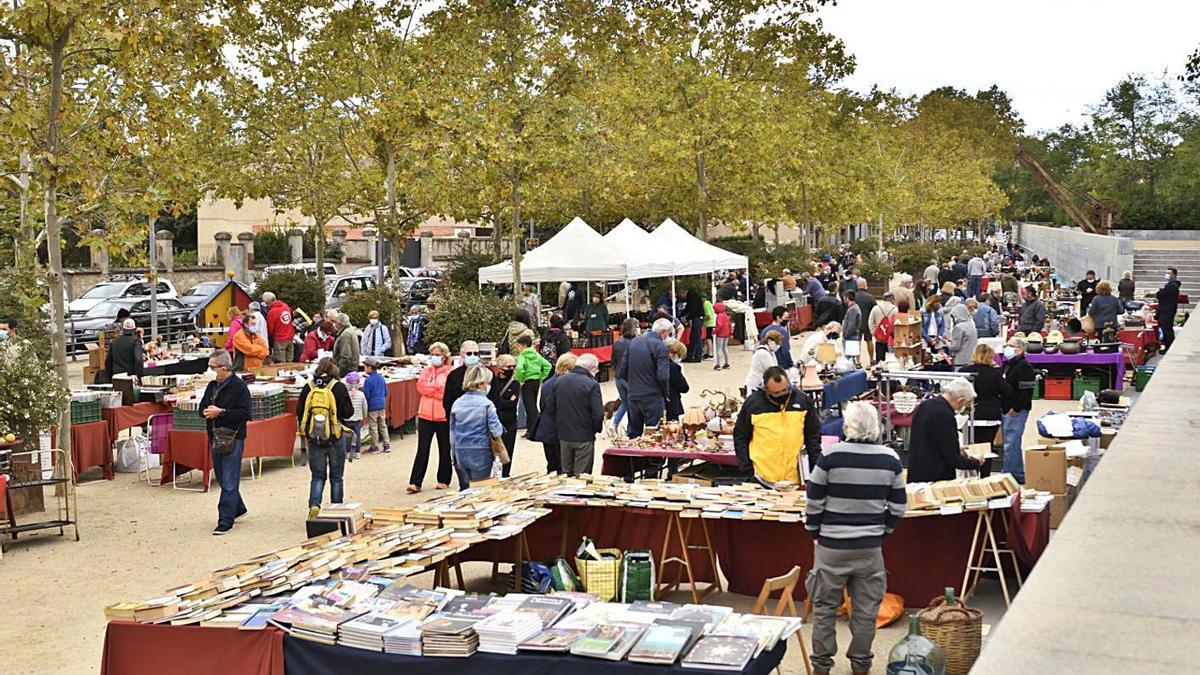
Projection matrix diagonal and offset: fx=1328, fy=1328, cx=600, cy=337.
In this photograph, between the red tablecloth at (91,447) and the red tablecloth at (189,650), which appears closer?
the red tablecloth at (189,650)

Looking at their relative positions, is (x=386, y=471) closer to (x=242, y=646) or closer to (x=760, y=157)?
(x=242, y=646)

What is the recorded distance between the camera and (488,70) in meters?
26.3

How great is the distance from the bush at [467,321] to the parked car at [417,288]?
13388 millimetres

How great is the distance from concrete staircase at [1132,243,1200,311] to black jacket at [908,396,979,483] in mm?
30685

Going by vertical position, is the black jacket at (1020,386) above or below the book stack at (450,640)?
above

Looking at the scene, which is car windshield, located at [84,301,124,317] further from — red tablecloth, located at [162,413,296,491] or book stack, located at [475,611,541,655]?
book stack, located at [475,611,541,655]

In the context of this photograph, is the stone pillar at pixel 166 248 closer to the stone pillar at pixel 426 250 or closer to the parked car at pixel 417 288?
the parked car at pixel 417 288

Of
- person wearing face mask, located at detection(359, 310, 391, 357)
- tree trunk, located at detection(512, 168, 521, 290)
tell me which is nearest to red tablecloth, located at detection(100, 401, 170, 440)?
person wearing face mask, located at detection(359, 310, 391, 357)

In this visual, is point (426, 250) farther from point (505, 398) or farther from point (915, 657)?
point (915, 657)

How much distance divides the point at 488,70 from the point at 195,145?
769cm

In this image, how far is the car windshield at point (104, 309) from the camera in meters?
32.4

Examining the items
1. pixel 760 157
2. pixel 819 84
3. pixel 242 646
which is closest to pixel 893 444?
pixel 242 646

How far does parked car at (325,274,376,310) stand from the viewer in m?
36.6

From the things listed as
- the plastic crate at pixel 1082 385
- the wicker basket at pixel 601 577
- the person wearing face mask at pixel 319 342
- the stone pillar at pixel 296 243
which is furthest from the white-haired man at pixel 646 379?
the stone pillar at pixel 296 243
